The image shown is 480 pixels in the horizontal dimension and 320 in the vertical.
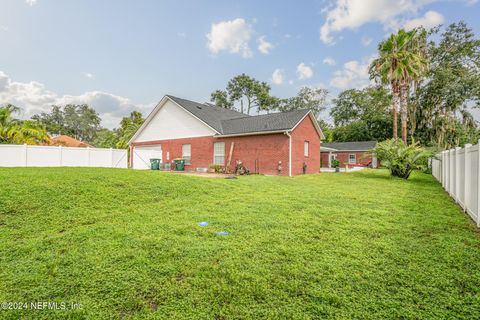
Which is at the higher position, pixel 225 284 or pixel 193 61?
pixel 193 61

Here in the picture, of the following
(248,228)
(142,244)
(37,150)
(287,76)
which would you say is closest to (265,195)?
(248,228)

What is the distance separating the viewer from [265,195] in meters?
7.42

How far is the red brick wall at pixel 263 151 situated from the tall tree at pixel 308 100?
1172 inches

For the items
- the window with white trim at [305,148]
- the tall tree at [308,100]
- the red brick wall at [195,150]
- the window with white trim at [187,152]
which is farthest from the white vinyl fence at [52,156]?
the tall tree at [308,100]

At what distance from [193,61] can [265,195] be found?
1574 centimetres

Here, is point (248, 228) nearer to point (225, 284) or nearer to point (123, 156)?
point (225, 284)

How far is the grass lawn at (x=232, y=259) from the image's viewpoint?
7.20 feet

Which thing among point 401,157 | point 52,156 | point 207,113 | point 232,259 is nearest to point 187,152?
point 207,113

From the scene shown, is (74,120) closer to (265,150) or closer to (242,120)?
(242,120)

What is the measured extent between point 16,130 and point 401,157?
24.0 m

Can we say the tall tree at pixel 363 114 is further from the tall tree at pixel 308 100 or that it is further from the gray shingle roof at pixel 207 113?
the gray shingle roof at pixel 207 113

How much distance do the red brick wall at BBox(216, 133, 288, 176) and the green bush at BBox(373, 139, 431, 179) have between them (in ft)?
16.9

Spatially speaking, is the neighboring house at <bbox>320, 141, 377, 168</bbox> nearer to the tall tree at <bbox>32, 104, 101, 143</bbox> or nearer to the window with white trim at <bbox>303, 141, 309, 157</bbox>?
the window with white trim at <bbox>303, 141, 309, 157</bbox>

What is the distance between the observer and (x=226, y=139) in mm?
17172
